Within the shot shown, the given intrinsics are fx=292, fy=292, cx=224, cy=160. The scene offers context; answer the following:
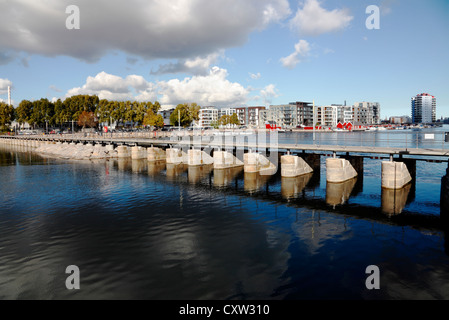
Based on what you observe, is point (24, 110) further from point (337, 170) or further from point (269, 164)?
point (337, 170)

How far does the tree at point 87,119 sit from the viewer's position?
13688 cm

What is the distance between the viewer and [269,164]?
45.8 meters

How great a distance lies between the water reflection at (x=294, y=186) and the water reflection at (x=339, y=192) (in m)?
2.97

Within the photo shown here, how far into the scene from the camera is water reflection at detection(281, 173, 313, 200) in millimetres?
30389

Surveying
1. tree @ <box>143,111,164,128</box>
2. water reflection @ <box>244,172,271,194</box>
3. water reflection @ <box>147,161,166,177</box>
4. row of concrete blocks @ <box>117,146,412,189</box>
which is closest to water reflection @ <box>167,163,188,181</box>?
water reflection @ <box>147,161,166,177</box>

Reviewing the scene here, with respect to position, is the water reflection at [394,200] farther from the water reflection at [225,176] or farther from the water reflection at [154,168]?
the water reflection at [154,168]

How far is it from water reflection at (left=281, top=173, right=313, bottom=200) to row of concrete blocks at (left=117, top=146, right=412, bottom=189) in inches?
36.9

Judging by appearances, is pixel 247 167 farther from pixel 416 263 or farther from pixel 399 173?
pixel 416 263

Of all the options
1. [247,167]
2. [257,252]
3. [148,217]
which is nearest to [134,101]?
[247,167]

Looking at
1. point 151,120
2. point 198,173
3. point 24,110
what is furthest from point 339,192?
point 24,110

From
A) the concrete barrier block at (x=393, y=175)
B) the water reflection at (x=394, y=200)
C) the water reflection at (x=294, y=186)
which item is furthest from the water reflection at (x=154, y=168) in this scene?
the water reflection at (x=394, y=200)

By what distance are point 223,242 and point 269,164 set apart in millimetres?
29086

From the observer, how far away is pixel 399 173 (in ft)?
98.1

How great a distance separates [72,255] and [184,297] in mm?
7959
